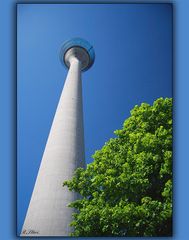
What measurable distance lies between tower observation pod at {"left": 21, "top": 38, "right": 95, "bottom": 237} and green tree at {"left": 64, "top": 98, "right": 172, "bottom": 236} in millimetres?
132

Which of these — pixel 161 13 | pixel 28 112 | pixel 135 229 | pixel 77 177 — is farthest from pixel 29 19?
pixel 135 229

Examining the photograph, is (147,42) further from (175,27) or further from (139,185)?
(139,185)

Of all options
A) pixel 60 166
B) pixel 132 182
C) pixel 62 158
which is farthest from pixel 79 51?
pixel 132 182

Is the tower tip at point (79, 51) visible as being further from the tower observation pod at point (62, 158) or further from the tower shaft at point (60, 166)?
the tower shaft at point (60, 166)

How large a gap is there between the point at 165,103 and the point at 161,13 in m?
0.96

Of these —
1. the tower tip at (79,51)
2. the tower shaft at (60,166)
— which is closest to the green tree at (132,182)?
the tower shaft at (60,166)

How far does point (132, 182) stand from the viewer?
503 cm

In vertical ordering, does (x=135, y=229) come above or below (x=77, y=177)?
below

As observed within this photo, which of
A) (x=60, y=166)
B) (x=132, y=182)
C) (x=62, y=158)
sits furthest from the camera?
(x=62, y=158)

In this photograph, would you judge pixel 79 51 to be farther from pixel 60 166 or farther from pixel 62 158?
pixel 60 166

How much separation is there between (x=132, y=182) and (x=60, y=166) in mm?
884

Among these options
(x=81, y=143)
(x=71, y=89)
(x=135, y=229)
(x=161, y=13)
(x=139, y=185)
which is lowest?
(x=135, y=229)

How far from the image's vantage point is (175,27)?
17.3 feet
